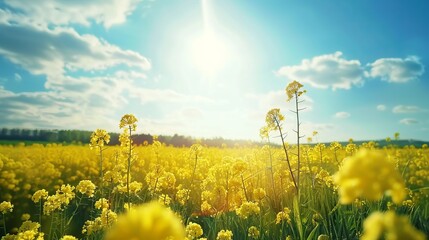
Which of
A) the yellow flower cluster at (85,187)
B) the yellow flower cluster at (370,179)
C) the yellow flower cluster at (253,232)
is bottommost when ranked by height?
the yellow flower cluster at (253,232)

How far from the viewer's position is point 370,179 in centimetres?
101

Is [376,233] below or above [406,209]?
above

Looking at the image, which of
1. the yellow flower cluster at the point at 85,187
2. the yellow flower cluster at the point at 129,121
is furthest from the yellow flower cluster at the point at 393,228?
the yellow flower cluster at the point at 85,187

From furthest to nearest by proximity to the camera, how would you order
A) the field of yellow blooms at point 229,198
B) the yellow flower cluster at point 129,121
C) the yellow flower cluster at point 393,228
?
the yellow flower cluster at point 129,121
the field of yellow blooms at point 229,198
the yellow flower cluster at point 393,228

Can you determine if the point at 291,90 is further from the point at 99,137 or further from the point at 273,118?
the point at 99,137

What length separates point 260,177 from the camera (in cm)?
863

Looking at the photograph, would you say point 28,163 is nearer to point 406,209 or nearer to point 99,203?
point 99,203

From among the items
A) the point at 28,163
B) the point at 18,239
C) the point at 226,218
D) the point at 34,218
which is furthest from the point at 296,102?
the point at 28,163

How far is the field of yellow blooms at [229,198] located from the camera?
1.01 m

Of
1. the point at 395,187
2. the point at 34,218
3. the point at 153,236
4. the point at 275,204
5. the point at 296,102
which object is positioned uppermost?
the point at 296,102

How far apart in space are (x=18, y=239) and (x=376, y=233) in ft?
15.1

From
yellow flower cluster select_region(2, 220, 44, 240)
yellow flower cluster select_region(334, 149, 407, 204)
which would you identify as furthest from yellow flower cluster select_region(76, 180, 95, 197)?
yellow flower cluster select_region(334, 149, 407, 204)

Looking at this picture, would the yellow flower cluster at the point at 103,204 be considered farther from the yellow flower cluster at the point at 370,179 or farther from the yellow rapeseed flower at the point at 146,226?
the yellow flower cluster at the point at 370,179

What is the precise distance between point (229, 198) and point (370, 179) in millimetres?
6448
